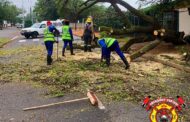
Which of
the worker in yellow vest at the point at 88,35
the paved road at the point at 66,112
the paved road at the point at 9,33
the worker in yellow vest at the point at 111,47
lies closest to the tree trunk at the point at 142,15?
the worker in yellow vest at the point at 88,35

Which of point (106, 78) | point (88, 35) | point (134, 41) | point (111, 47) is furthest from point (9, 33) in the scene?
point (106, 78)

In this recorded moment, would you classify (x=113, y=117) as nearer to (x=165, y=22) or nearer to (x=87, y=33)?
(x=87, y=33)

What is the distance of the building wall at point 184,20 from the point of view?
76.6 ft

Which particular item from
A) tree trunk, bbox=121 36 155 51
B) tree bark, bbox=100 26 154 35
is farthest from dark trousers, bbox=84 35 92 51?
tree trunk, bbox=121 36 155 51

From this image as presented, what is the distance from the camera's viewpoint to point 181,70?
1189cm

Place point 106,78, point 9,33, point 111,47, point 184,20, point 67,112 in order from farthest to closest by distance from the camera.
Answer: point 9,33
point 184,20
point 111,47
point 106,78
point 67,112

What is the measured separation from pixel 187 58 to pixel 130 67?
2.44 meters

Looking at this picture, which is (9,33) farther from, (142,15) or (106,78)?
(106,78)

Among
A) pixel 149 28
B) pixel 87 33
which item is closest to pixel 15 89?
pixel 87 33

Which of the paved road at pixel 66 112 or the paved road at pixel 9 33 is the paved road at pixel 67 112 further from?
the paved road at pixel 9 33

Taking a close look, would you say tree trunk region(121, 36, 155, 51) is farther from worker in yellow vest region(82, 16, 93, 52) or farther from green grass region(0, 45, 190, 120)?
green grass region(0, 45, 190, 120)

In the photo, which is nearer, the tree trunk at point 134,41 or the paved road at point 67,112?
the paved road at point 67,112

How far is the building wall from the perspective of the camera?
23.3m

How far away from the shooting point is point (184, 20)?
23.9 meters
